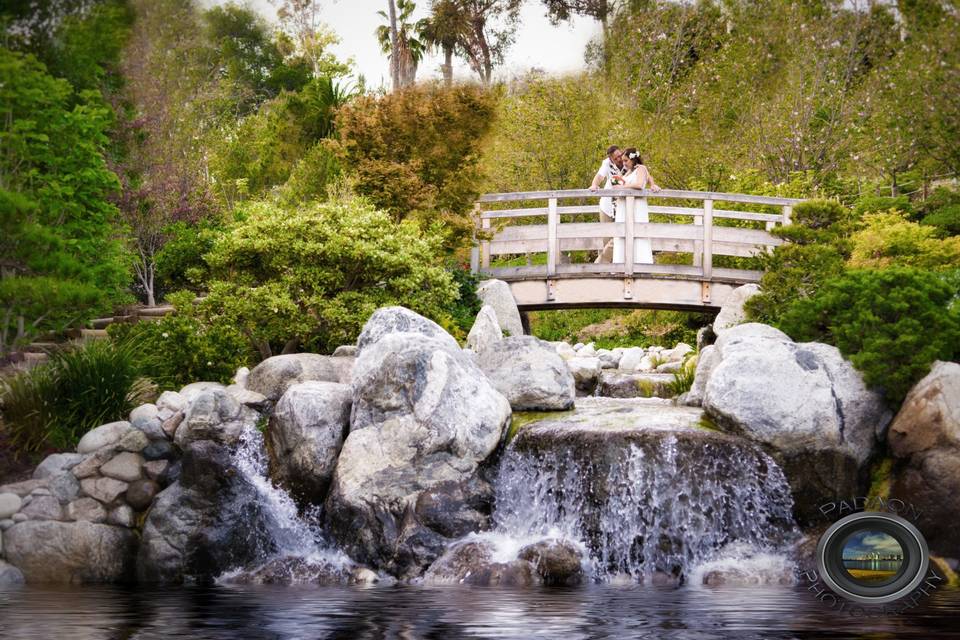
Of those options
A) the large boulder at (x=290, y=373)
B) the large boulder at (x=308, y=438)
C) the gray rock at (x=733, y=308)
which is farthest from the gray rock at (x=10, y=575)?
the gray rock at (x=733, y=308)

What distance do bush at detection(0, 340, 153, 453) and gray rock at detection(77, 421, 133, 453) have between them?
0.44 m

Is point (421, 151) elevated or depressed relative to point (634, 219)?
elevated

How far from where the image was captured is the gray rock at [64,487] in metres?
11.2

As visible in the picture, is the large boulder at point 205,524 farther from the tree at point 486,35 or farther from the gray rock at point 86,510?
the tree at point 486,35

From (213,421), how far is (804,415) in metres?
5.70

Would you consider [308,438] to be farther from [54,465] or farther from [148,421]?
[54,465]

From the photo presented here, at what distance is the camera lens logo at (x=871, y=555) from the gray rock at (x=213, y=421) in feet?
21.4

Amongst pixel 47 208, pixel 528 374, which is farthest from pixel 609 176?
pixel 47 208

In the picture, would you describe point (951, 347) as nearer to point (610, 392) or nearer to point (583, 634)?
point (610, 392)

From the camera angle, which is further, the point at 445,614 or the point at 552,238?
the point at 552,238

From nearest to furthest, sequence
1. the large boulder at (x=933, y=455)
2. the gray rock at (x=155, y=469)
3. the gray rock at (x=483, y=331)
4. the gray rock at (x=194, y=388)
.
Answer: the large boulder at (x=933, y=455) → the gray rock at (x=155, y=469) → the gray rock at (x=194, y=388) → the gray rock at (x=483, y=331)

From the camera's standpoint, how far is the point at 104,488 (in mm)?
11273

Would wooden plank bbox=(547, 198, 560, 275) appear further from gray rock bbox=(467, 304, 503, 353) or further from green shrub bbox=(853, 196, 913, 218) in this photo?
green shrub bbox=(853, 196, 913, 218)

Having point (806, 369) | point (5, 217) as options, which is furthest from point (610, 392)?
point (5, 217)
